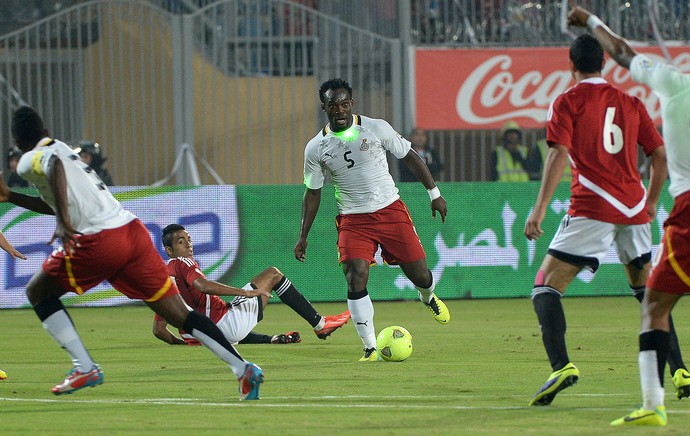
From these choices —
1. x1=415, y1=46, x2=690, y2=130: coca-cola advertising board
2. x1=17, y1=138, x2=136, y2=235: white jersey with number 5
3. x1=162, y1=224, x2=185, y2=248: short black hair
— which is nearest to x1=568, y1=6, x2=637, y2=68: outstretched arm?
x1=17, y1=138, x2=136, y2=235: white jersey with number 5

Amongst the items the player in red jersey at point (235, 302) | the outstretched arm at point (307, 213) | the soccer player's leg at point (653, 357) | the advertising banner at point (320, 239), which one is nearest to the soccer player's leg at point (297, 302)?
the player in red jersey at point (235, 302)

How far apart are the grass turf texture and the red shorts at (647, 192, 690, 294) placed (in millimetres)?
750

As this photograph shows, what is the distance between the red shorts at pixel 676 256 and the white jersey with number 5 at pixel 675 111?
13cm

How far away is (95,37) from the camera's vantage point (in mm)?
19250

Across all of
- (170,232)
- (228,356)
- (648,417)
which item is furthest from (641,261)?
(170,232)

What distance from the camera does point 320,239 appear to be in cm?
1741

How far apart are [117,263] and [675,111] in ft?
11.5

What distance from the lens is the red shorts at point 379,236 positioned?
11.1 m

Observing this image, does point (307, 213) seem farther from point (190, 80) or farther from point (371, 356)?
point (190, 80)

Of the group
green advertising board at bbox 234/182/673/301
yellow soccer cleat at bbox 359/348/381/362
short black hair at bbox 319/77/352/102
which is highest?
short black hair at bbox 319/77/352/102

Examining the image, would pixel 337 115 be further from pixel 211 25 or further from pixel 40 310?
pixel 211 25

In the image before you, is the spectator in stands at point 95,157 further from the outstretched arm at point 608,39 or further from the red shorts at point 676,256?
the red shorts at point 676,256

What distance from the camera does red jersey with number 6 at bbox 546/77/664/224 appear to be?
7832 mm

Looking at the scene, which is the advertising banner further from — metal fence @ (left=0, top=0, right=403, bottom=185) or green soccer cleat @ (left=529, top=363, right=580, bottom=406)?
green soccer cleat @ (left=529, top=363, right=580, bottom=406)
